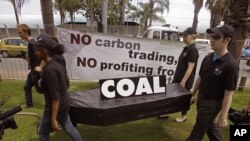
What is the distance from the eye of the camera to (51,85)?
303 centimetres

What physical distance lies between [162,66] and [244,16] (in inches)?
88.5

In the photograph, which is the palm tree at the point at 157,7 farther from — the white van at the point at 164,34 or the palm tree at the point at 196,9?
the white van at the point at 164,34

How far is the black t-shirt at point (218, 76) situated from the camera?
3.14 meters

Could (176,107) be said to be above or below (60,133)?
above

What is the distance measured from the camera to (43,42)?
3072 mm

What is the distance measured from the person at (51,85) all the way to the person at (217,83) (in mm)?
1777

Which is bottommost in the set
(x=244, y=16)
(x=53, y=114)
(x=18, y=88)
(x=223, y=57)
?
(x=18, y=88)

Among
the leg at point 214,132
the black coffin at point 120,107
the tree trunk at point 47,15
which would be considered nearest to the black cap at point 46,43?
the black coffin at point 120,107

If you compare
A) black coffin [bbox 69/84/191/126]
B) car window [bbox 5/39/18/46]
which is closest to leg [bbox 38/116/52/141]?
black coffin [bbox 69/84/191/126]

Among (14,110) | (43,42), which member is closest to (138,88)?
(43,42)

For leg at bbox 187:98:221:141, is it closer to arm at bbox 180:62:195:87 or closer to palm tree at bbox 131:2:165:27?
arm at bbox 180:62:195:87

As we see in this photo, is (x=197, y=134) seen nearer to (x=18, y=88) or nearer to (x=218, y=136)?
(x=218, y=136)

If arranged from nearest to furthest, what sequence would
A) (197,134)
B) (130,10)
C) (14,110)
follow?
1. (14,110)
2. (197,134)
3. (130,10)

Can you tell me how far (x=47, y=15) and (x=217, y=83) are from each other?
5.41 metres
